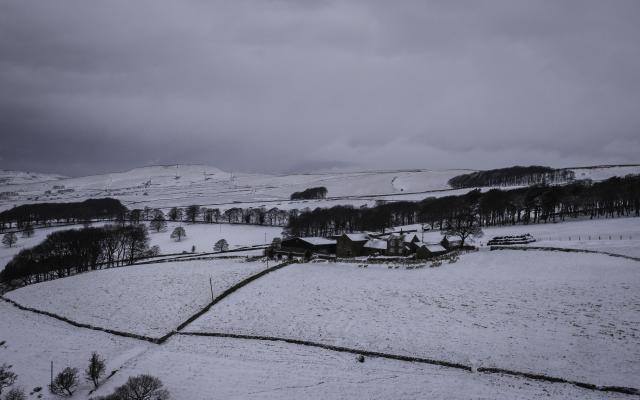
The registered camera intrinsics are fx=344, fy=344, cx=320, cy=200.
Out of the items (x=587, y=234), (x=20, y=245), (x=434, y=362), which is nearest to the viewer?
(x=434, y=362)

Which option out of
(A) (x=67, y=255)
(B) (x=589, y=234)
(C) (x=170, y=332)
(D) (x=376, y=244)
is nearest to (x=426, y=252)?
(D) (x=376, y=244)

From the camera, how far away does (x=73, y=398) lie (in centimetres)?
2314

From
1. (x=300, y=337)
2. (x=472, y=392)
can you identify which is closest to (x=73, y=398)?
(x=300, y=337)

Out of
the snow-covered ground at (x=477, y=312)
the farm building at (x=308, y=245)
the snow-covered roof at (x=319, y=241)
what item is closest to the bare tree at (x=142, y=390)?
the snow-covered ground at (x=477, y=312)

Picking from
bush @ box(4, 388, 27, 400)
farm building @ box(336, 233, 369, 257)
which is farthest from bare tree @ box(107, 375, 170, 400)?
farm building @ box(336, 233, 369, 257)

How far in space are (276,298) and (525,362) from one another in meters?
22.7

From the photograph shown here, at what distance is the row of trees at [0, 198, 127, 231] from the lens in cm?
14262

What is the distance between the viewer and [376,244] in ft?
214

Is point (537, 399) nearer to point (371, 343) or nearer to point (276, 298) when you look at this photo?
point (371, 343)

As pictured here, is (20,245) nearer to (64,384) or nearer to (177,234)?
(177,234)

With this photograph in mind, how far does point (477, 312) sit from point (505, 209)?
78.7 metres

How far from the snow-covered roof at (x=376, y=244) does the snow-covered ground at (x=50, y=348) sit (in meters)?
43.2

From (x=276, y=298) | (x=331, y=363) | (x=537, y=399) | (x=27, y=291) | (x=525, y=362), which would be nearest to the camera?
(x=537, y=399)

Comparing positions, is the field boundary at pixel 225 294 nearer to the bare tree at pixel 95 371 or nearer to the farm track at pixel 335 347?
the farm track at pixel 335 347
